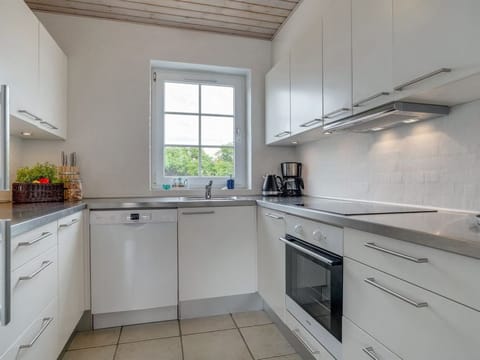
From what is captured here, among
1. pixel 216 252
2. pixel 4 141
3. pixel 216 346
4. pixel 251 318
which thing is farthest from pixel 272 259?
pixel 4 141

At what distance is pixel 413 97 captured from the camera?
1266 mm

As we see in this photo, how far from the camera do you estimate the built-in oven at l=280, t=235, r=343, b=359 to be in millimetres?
1292

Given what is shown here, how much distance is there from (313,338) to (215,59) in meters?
2.48

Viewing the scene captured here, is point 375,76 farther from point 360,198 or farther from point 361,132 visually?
point 360,198

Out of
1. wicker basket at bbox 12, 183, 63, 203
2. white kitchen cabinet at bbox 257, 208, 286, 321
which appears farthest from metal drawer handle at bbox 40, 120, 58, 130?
white kitchen cabinet at bbox 257, 208, 286, 321

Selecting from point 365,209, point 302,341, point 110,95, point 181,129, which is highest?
point 110,95

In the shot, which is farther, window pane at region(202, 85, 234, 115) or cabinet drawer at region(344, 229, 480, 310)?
window pane at region(202, 85, 234, 115)

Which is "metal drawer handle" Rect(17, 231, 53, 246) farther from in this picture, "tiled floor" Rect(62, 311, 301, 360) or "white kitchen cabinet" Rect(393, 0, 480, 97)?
"white kitchen cabinet" Rect(393, 0, 480, 97)

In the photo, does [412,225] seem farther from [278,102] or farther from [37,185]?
[37,185]

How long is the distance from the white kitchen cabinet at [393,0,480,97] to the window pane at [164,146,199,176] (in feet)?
6.56

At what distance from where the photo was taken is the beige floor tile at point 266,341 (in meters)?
1.78

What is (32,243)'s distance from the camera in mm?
1204

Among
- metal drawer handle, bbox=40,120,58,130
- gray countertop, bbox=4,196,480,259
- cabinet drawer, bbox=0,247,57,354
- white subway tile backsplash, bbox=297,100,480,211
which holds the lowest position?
cabinet drawer, bbox=0,247,57,354

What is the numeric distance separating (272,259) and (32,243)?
141cm
